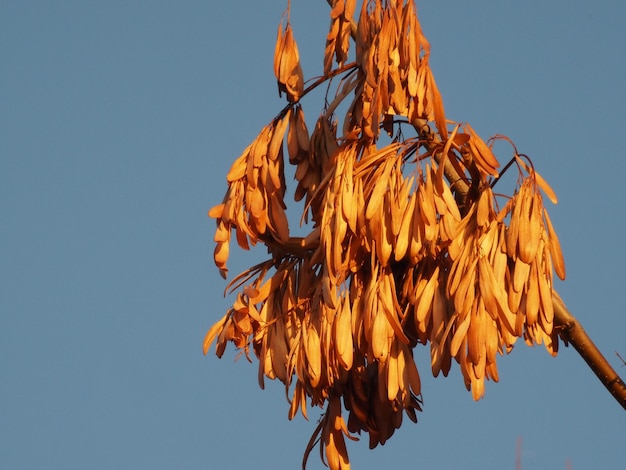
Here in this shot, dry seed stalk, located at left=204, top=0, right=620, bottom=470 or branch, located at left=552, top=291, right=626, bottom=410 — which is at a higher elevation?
dry seed stalk, located at left=204, top=0, right=620, bottom=470

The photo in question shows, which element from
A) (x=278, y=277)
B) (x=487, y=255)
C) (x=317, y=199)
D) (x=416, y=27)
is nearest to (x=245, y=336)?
(x=278, y=277)

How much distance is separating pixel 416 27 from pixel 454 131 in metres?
0.28

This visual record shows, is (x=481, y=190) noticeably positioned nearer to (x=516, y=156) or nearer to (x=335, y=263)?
(x=516, y=156)

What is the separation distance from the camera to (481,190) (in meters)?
3.16

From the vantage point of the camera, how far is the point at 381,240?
3.08 meters

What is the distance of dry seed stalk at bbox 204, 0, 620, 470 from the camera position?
10.0 feet

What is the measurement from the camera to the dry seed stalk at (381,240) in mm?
3062

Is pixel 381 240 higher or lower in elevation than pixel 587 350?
higher

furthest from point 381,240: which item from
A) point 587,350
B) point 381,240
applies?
point 587,350

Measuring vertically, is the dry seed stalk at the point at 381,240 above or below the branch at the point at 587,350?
above

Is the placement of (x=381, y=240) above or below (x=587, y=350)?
above

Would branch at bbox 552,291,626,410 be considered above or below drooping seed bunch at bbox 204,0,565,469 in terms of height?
below

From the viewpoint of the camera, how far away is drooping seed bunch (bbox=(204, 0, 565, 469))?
3062 millimetres

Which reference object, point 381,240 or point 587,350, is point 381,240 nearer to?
point 381,240
